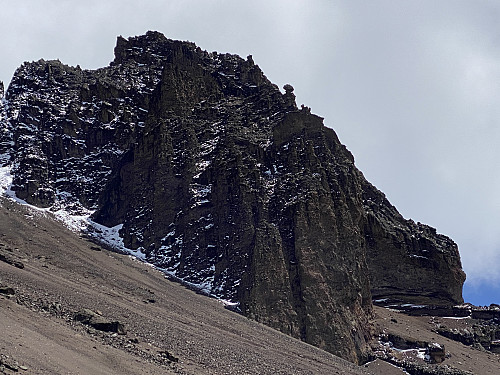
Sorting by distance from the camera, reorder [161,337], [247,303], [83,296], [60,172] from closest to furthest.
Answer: [161,337], [83,296], [247,303], [60,172]

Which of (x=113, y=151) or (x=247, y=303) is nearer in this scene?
(x=247, y=303)

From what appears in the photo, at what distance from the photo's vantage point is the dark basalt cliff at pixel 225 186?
3140 inches

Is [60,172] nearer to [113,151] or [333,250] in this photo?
[113,151]

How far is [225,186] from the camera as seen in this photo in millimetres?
92062

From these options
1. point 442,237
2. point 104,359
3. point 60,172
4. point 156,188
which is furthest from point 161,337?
point 442,237

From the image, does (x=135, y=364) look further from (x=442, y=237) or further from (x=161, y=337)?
(x=442, y=237)

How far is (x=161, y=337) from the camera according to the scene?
4609 cm

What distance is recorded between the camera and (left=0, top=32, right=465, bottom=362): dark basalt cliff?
3140 inches

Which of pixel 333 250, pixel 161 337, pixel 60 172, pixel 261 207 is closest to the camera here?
pixel 161 337

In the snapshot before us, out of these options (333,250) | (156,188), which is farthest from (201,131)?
(333,250)

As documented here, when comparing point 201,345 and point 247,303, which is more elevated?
point 247,303

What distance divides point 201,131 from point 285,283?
37.0m

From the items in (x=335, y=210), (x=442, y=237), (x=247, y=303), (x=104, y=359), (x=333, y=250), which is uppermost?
(x=442, y=237)

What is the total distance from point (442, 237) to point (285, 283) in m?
49.5
